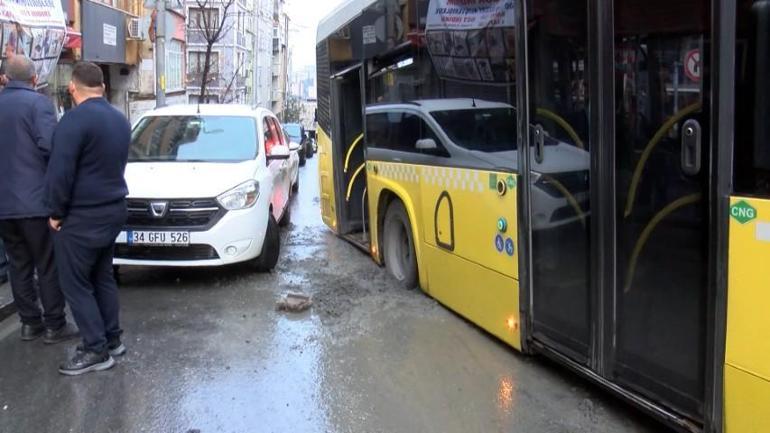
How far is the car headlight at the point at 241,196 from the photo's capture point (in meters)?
6.79

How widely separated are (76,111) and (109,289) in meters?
1.23

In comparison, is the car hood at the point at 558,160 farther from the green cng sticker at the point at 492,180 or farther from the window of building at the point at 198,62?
the window of building at the point at 198,62

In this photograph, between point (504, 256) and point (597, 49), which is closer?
point (597, 49)

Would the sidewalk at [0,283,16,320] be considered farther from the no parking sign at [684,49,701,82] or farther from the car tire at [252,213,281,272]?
the no parking sign at [684,49,701,82]

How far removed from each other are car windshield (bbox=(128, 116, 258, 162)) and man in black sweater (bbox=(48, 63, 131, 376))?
2.92 metres

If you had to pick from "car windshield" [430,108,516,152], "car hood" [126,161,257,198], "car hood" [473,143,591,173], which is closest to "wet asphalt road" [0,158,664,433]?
"car hood" [126,161,257,198]

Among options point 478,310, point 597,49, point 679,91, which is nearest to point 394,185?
point 478,310

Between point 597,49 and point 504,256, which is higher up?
point 597,49

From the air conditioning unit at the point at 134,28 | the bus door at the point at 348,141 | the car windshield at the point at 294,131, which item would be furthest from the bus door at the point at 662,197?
the car windshield at the point at 294,131

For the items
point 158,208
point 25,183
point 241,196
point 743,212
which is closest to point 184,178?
point 158,208

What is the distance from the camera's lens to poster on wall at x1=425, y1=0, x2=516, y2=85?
449 centimetres

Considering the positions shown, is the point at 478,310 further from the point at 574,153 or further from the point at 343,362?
the point at 574,153

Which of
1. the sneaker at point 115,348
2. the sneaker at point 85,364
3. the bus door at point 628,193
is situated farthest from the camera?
the sneaker at point 115,348

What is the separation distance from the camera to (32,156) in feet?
16.2
